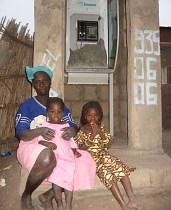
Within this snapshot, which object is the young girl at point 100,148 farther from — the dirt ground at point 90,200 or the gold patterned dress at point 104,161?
the dirt ground at point 90,200

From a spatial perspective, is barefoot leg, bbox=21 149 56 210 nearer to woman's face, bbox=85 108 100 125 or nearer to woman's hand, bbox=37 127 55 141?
woman's hand, bbox=37 127 55 141

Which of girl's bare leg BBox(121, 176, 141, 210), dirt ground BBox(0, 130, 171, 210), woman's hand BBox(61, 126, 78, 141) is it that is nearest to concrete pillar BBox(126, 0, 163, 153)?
dirt ground BBox(0, 130, 171, 210)

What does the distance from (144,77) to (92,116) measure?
3.58 feet

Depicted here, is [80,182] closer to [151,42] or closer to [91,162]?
[91,162]

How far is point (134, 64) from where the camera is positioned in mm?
3234

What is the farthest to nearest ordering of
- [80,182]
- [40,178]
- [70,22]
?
[70,22]
[80,182]
[40,178]

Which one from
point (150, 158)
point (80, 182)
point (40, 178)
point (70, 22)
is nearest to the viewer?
point (40, 178)

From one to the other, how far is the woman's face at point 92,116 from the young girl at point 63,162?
0.25m

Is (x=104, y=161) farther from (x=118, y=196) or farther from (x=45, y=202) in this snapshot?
(x=45, y=202)

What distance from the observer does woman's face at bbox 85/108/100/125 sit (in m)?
2.50

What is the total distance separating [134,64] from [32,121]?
4.88 ft

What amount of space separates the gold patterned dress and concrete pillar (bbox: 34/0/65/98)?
84 cm

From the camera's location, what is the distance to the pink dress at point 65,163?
2.17 m

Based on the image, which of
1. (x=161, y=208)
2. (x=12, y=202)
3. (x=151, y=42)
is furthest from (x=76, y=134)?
(x=151, y=42)
